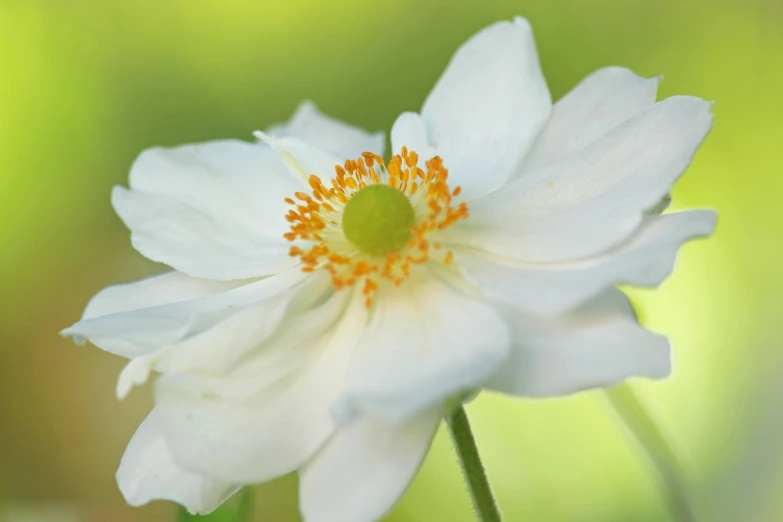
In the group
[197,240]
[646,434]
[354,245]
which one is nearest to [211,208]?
[197,240]

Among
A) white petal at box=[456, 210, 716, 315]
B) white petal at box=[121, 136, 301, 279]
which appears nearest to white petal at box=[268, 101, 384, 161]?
white petal at box=[121, 136, 301, 279]

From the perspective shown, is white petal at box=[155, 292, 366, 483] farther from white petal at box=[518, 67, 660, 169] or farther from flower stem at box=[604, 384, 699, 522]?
flower stem at box=[604, 384, 699, 522]

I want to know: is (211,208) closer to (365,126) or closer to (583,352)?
(583,352)

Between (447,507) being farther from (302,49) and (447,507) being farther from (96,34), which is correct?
(96,34)

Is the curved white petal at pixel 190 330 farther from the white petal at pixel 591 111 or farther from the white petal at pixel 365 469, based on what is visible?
the white petal at pixel 591 111

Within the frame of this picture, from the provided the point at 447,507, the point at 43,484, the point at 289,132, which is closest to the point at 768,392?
the point at 447,507

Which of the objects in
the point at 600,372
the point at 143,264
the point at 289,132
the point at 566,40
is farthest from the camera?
the point at 143,264
